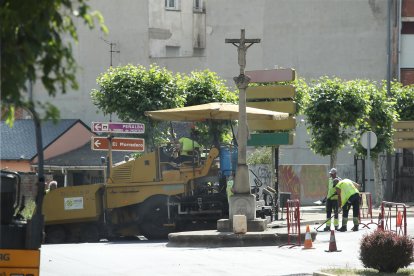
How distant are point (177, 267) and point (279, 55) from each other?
1250 inches

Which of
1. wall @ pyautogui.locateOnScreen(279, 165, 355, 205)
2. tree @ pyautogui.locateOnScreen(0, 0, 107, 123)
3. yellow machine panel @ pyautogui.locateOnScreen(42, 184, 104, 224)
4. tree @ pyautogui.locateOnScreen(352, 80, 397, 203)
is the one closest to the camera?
tree @ pyautogui.locateOnScreen(0, 0, 107, 123)

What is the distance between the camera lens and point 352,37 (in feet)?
152

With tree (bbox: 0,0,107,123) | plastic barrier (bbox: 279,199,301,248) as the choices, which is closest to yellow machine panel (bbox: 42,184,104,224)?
plastic barrier (bbox: 279,199,301,248)

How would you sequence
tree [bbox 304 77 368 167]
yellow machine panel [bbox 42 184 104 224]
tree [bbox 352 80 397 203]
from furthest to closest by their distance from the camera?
tree [bbox 352 80 397 203] → tree [bbox 304 77 368 167] → yellow machine panel [bbox 42 184 104 224]

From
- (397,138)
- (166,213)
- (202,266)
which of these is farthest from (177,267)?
(397,138)

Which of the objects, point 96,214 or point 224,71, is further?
point 224,71

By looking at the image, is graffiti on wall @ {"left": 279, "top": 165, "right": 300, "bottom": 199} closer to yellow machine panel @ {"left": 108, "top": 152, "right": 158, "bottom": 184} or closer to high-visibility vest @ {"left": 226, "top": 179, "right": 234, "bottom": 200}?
yellow machine panel @ {"left": 108, "top": 152, "right": 158, "bottom": 184}

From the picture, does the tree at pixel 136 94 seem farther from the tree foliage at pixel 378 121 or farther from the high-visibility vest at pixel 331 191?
the high-visibility vest at pixel 331 191

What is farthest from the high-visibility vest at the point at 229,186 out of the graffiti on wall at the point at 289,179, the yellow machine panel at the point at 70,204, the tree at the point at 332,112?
the graffiti on wall at the point at 289,179

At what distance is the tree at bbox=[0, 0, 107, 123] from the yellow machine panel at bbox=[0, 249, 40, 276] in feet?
8.52

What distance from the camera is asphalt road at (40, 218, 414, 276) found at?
1519 centimetres

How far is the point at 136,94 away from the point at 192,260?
1664cm

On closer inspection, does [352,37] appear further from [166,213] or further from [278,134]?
[166,213]

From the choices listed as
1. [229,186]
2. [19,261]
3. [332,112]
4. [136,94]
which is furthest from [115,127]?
[19,261]
